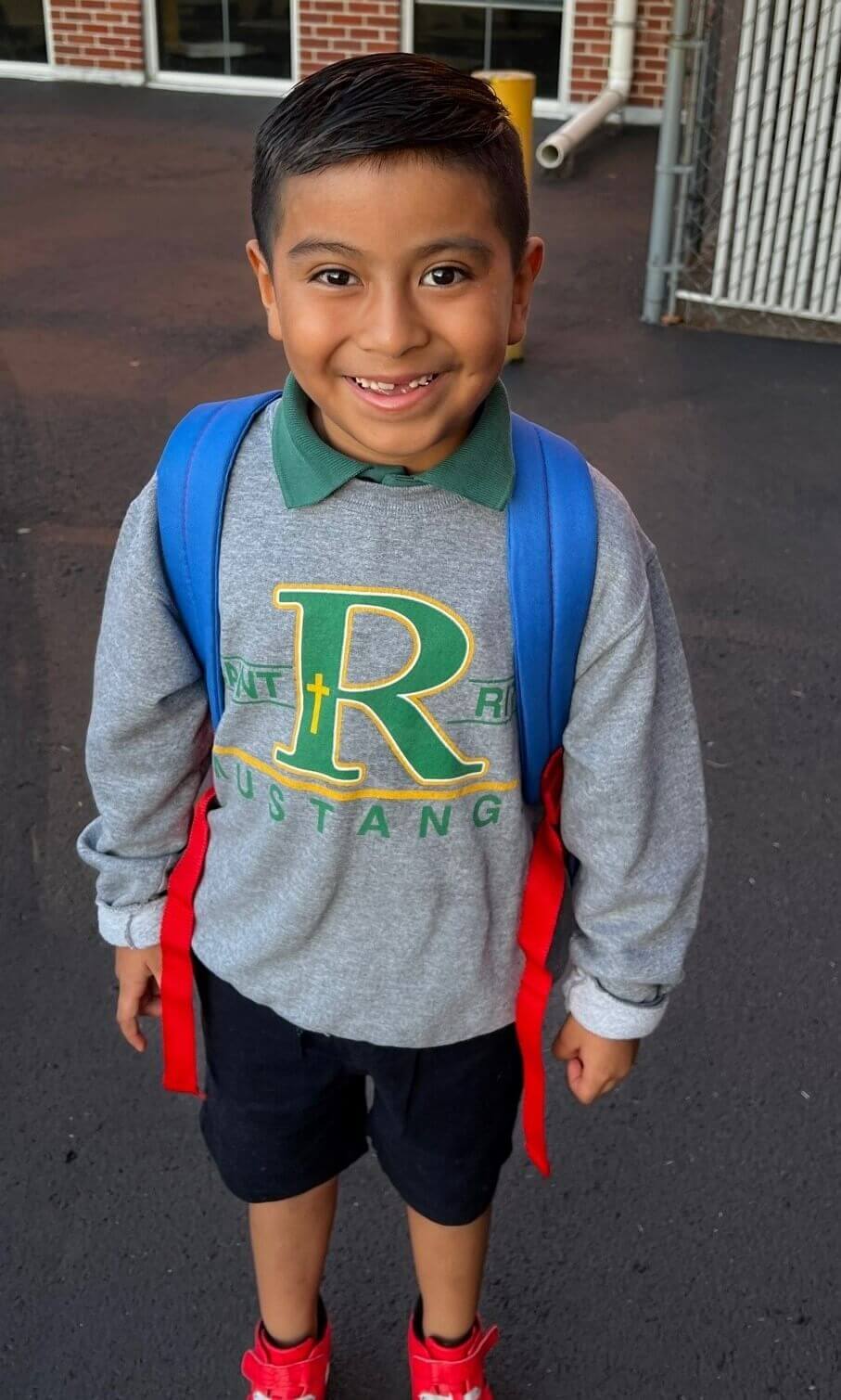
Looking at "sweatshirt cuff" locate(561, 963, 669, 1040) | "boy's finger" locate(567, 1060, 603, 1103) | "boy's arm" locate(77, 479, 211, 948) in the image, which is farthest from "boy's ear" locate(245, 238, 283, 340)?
"boy's finger" locate(567, 1060, 603, 1103)

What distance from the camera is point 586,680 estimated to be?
1633mm

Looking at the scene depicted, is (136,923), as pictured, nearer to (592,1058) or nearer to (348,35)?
(592,1058)

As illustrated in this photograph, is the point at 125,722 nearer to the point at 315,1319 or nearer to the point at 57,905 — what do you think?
the point at 315,1319

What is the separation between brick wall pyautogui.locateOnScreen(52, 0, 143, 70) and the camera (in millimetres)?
11211

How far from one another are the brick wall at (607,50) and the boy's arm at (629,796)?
31.5 feet

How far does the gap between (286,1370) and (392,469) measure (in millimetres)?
1362

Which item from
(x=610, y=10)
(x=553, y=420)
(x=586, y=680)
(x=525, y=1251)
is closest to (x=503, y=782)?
(x=586, y=680)

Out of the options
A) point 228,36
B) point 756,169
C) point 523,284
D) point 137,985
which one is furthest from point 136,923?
point 228,36

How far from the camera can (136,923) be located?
1.90 m

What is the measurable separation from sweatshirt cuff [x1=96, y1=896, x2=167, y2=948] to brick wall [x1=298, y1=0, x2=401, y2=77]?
393 inches

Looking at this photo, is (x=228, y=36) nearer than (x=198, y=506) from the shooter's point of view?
No

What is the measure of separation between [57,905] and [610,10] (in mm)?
8909

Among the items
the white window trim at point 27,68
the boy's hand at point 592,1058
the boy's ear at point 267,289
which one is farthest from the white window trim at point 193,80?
the boy's hand at point 592,1058

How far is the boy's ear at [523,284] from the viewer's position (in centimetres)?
161
